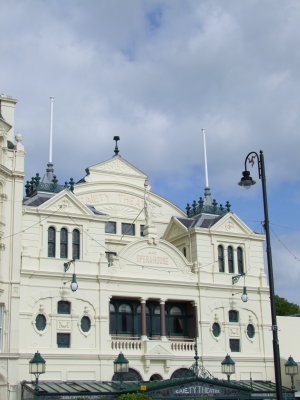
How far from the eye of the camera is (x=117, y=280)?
44406mm

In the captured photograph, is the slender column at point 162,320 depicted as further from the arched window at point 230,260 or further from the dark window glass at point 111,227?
the dark window glass at point 111,227

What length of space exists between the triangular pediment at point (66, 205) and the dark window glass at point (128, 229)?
5098mm

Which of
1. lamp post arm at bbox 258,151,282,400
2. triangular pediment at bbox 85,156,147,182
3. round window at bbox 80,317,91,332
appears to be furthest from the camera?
triangular pediment at bbox 85,156,147,182

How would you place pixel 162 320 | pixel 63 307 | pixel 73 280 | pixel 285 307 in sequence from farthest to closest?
pixel 285 307, pixel 162 320, pixel 63 307, pixel 73 280

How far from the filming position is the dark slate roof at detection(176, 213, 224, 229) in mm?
50438

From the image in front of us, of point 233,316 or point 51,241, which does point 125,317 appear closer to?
point 51,241

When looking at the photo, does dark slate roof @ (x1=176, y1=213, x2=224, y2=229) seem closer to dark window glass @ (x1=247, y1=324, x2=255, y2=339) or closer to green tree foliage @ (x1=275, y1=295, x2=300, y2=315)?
dark window glass @ (x1=247, y1=324, x2=255, y2=339)

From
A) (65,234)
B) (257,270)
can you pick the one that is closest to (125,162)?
(65,234)

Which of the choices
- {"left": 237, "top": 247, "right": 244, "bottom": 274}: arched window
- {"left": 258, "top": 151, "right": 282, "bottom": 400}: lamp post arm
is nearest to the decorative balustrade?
{"left": 237, "top": 247, "right": 244, "bottom": 274}: arched window

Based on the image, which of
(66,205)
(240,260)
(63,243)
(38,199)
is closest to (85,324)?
(63,243)

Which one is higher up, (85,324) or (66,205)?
(66,205)

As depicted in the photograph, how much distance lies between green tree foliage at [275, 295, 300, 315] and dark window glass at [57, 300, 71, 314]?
125 feet

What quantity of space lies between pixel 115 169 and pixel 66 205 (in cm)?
739

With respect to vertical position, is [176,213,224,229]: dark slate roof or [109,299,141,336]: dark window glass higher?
[176,213,224,229]: dark slate roof
